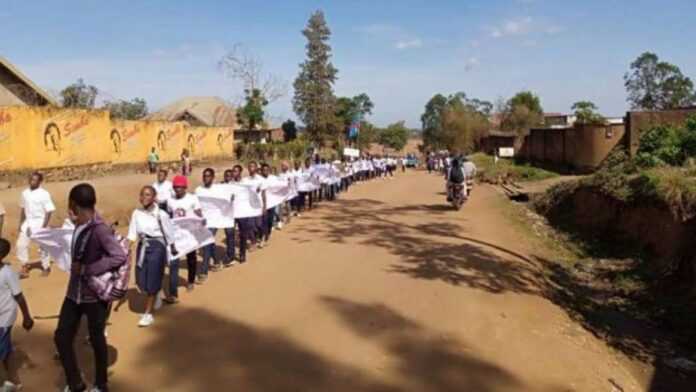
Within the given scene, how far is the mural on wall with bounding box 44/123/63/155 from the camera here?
21812 mm

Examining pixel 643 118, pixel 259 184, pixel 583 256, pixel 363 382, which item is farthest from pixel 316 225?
pixel 643 118

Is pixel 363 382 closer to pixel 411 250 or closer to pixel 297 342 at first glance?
pixel 297 342

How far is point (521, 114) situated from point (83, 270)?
65180 mm

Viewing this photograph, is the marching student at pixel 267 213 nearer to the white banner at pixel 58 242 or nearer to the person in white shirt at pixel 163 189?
the person in white shirt at pixel 163 189

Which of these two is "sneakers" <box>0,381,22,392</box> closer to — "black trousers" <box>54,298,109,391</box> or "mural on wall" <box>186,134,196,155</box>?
"black trousers" <box>54,298,109,391</box>

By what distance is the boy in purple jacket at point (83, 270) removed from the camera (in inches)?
188

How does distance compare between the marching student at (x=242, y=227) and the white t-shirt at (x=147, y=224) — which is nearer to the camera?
the white t-shirt at (x=147, y=224)

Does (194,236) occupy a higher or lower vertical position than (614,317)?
higher

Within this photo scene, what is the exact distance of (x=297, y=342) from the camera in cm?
637

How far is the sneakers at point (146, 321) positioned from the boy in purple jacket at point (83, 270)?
180 centimetres

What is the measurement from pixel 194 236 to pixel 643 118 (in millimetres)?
21422

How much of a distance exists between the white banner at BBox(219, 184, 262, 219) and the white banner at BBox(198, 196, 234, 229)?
31 centimetres

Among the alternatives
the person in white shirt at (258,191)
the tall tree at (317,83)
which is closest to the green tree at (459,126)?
the tall tree at (317,83)

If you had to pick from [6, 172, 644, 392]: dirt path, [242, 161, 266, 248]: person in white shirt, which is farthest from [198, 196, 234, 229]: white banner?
[242, 161, 266, 248]: person in white shirt
